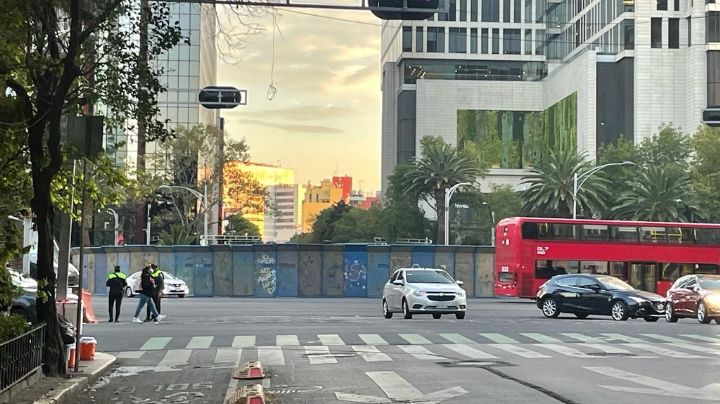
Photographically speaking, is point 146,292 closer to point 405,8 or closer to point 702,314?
point 405,8

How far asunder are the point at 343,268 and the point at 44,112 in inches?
1860

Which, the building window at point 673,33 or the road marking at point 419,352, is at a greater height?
the building window at point 673,33

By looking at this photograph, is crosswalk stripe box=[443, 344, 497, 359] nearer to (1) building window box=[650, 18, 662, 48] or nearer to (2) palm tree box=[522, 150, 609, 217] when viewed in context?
(2) palm tree box=[522, 150, 609, 217]

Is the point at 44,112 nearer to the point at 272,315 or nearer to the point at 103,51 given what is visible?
the point at 103,51

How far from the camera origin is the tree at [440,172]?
81075 mm

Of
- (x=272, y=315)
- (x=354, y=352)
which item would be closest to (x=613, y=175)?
(x=272, y=315)

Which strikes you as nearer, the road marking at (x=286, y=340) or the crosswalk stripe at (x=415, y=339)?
the crosswalk stripe at (x=415, y=339)

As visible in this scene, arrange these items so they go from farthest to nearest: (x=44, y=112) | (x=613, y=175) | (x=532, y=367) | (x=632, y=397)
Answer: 1. (x=613, y=175)
2. (x=532, y=367)
3. (x=44, y=112)
4. (x=632, y=397)

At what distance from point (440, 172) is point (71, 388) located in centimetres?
6897

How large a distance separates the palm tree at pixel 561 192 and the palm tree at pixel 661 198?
7.79ft

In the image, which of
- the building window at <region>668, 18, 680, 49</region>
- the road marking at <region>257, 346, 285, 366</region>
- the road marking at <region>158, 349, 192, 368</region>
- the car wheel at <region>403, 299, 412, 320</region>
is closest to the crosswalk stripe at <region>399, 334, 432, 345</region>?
the road marking at <region>257, 346, 285, 366</region>

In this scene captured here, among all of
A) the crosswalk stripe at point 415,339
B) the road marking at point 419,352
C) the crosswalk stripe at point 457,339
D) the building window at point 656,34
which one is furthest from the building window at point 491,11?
the road marking at point 419,352

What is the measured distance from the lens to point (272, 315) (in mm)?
33969

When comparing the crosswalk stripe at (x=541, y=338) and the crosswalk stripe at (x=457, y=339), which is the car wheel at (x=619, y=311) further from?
the crosswalk stripe at (x=457, y=339)
